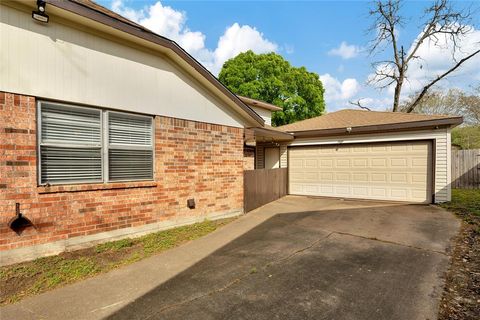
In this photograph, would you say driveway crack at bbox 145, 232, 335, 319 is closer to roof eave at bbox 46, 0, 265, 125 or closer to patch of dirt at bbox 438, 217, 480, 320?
patch of dirt at bbox 438, 217, 480, 320

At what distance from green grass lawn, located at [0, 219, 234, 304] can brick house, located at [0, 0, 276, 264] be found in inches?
9.6

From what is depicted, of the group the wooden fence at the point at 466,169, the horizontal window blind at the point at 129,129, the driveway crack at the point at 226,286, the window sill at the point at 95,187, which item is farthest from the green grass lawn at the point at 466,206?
the horizontal window blind at the point at 129,129

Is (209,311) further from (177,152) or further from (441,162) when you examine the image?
(441,162)

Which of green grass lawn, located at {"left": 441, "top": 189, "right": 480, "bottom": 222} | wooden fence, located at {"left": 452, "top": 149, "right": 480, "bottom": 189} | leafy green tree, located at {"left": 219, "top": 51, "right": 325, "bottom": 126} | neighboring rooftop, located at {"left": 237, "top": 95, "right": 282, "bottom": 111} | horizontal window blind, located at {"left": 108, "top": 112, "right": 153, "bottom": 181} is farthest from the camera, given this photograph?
leafy green tree, located at {"left": 219, "top": 51, "right": 325, "bottom": 126}

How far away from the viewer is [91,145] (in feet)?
16.1

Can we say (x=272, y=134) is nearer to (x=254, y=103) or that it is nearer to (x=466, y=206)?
(x=254, y=103)

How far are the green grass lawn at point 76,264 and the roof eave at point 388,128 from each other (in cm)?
724

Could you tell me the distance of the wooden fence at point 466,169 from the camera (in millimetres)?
13242

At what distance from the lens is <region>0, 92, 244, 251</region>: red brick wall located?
158 inches

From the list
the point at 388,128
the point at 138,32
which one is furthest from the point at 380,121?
the point at 138,32

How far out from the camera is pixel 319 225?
22.2 feet

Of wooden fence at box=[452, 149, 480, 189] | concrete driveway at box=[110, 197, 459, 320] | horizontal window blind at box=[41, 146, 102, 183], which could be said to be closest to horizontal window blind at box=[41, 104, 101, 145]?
horizontal window blind at box=[41, 146, 102, 183]

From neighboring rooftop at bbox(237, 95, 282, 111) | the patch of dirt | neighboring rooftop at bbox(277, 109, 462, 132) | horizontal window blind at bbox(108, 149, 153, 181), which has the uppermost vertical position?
neighboring rooftop at bbox(237, 95, 282, 111)

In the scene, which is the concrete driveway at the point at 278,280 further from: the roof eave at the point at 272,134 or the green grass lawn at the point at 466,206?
the roof eave at the point at 272,134
